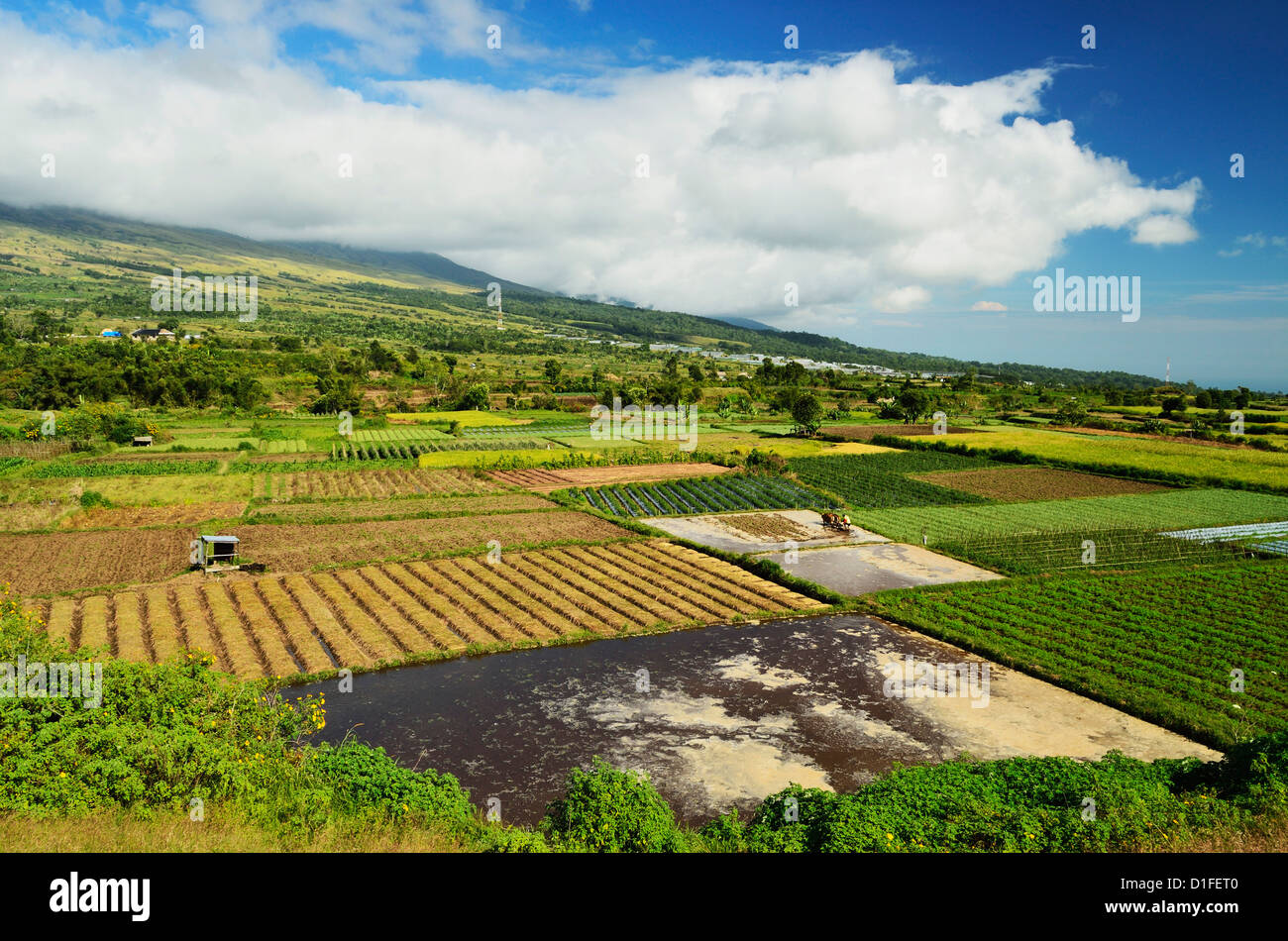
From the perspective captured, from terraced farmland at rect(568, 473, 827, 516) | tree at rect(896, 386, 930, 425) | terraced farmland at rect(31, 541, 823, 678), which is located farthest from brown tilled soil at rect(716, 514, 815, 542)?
tree at rect(896, 386, 930, 425)

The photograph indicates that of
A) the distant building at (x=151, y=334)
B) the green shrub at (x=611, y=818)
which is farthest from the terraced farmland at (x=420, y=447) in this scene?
the distant building at (x=151, y=334)

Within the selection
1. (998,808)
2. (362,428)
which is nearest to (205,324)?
(362,428)

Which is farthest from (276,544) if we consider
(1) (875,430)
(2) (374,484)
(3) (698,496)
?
(1) (875,430)

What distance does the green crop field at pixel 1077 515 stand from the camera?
37312 mm

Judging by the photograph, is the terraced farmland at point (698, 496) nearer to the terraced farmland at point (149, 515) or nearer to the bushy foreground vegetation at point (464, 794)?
the terraced farmland at point (149, 515)

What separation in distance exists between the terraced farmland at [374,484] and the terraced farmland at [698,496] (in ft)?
24.5

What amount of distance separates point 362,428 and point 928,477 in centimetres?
4933

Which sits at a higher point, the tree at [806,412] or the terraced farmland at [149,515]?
the tree at [806,412]

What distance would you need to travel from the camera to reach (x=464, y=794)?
1180cm

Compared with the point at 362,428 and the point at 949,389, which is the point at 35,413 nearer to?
the point at 362,428

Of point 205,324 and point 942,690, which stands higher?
point 205,324

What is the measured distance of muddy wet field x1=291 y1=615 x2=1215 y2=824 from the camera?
15.1 metres
